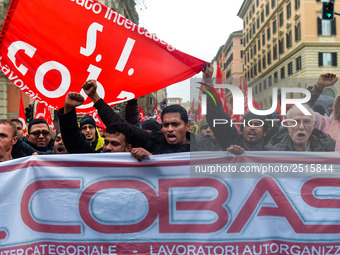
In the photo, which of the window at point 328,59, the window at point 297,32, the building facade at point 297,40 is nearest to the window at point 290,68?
the building facade at point 297,40

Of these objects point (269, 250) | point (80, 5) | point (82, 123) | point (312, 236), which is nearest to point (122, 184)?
point (269, 250)

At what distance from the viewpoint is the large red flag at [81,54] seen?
357 cm

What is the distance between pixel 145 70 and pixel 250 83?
1.07 m

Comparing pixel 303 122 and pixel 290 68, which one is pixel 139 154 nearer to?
pixel 303 122

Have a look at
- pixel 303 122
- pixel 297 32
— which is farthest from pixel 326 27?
pixel 303 122

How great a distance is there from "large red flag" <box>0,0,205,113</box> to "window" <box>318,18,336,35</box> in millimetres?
35565

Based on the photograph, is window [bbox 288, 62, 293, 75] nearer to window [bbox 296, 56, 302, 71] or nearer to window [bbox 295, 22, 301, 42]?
window [bbox 296, 56, 302, 71]

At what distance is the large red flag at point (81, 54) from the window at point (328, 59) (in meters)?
34.6

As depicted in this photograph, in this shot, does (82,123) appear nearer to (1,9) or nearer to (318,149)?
(318,149)

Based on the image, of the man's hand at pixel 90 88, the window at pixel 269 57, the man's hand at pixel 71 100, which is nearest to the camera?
the man's hand at pixel 71 100

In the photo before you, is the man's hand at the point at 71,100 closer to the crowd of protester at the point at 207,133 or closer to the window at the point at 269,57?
the crowd of protester at the point at 207,133

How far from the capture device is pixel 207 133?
2977mm

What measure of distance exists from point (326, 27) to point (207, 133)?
37.0 meters

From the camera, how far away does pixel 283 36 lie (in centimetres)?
4272
